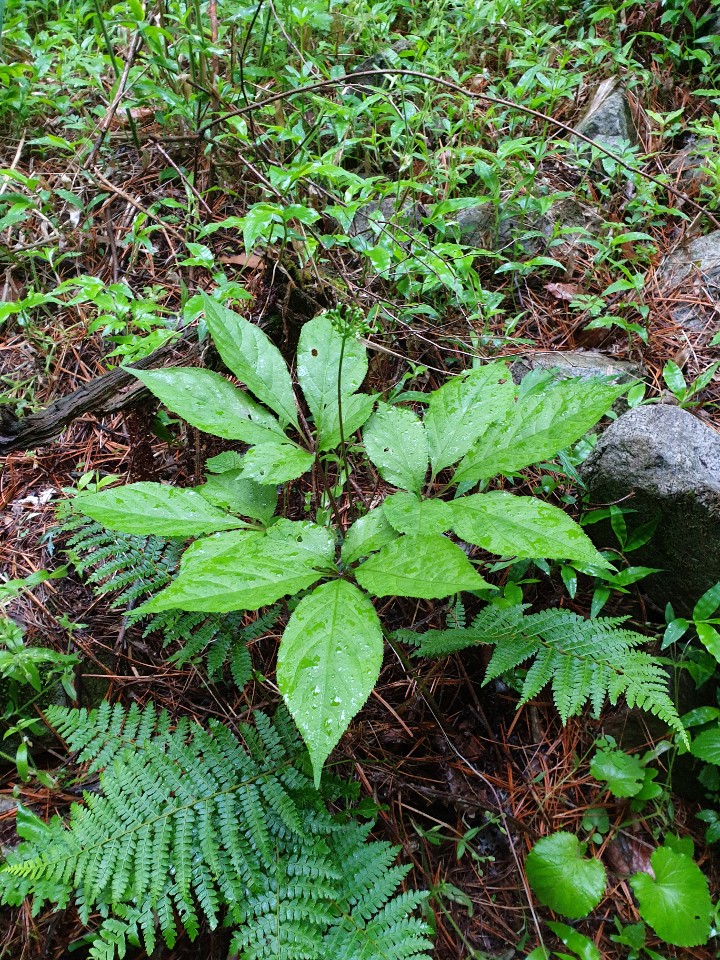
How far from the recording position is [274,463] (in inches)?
63.9

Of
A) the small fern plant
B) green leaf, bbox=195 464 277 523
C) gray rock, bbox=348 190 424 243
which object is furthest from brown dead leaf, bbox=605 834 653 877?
gray rock, bbox=348 190 424 243

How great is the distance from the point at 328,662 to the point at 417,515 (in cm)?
43

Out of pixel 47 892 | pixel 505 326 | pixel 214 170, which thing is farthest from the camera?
pixel 214 170

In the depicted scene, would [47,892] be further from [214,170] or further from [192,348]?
[214,170]

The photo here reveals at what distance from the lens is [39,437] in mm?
1984

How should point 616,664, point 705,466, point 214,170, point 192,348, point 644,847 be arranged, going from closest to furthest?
1. point 616,664
2. point 644,847
3. point 705,466
4. point 192,348
5. point 214,170

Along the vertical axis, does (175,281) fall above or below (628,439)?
below

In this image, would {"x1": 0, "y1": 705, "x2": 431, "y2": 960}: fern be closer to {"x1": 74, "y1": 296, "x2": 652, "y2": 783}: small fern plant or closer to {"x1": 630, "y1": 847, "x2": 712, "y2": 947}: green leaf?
{"x1": 74, "y1": 296, "x2": 652, "y2": 783}: small fern plant

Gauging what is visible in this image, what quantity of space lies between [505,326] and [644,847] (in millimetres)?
2026

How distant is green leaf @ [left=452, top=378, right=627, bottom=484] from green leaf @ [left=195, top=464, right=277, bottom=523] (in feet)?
1.75

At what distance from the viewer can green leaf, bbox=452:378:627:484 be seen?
1564 millimetres

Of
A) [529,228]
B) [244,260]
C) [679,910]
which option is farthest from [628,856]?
[529,228]

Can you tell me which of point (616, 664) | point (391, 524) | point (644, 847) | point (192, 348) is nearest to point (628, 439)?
point (616, 664)

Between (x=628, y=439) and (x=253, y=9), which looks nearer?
(x=628, y=439)
